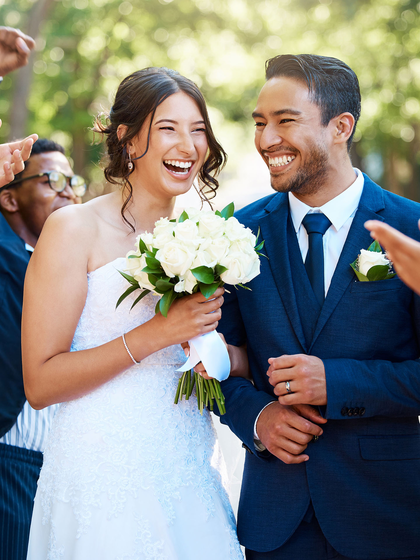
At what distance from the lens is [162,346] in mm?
2740

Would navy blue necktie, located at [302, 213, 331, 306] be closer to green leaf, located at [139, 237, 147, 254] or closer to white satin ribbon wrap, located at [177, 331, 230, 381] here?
white satin ribbon wrap, located at [177, 331, 230, 381]

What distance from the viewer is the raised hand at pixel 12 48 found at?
109 inches

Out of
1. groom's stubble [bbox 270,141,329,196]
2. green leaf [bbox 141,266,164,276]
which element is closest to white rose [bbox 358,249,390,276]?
groom's stubble [bbox 270,141,329,196]

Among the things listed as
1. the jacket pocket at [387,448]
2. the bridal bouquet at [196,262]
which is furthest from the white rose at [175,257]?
the jacket pocket at [387,448]

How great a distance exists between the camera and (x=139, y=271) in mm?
2576

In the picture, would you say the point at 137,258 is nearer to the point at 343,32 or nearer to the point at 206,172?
the point at 206,172

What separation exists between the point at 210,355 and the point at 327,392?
553 mm

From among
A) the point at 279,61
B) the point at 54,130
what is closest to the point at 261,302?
the point at 279,61

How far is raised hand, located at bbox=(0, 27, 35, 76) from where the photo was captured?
2768 millimetres

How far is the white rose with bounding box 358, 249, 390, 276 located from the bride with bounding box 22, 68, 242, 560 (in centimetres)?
67

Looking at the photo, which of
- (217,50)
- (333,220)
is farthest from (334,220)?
(217,50)

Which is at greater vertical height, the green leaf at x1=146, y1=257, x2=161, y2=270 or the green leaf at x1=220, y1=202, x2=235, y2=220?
the green leaf at x1=220, y1=202, x2=235, y2=220

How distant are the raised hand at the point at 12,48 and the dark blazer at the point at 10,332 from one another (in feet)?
4.93

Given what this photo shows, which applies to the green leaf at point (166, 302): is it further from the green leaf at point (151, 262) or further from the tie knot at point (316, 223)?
the tie knot at point (316, 223)
